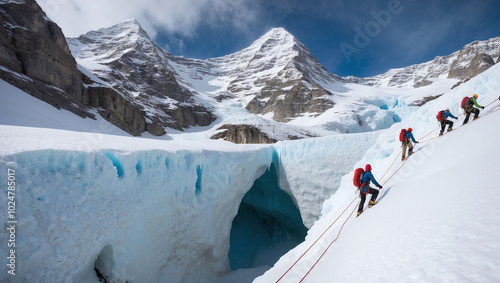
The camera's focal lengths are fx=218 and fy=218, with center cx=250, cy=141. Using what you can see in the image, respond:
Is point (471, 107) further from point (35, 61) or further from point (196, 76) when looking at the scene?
point (196, 76)

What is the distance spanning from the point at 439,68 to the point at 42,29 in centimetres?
12544

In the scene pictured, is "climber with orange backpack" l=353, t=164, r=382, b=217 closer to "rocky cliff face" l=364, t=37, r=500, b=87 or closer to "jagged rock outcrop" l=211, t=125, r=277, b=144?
"jagged rock outcrop" l=211, t=125, r=277, b=144

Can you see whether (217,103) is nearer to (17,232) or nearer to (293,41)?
(293,41)

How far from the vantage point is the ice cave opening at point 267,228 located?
48.8 ft

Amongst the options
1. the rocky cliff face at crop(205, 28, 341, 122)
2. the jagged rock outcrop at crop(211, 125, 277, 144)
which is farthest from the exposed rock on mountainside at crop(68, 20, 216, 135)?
the rocky cliff face at crop(205, 28, 341, 122)

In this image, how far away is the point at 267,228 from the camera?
17.1 meters

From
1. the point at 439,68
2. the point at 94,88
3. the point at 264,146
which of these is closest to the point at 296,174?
the point at 264,146

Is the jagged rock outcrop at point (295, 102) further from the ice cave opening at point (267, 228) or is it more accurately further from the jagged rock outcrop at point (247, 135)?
the ice cave opening at point (267, 228)

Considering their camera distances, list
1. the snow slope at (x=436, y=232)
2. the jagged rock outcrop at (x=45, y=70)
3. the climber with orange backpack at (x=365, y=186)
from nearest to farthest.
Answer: the snow slope at (x=436, y=232) < the climber with orange backpack at (x=365, y=186) < the jagged rock outcrop at (x=45, y=70)

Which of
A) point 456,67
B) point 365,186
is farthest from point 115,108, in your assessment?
point 456,67

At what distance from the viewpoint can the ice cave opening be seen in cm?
1488

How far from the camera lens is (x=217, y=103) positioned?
67750mm

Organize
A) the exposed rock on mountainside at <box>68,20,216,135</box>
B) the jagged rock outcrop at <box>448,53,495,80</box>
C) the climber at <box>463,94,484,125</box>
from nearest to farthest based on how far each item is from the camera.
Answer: the climber at <box>463,94,484,125</box>
the exposed rock on mountainside at <box>68,20,216,135</box>
the jagged rock outcrop at <box>448,53,495,80</box>

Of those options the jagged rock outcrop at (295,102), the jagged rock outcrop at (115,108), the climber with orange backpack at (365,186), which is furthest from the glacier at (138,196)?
the jagged rock outcrop at (295,102)
